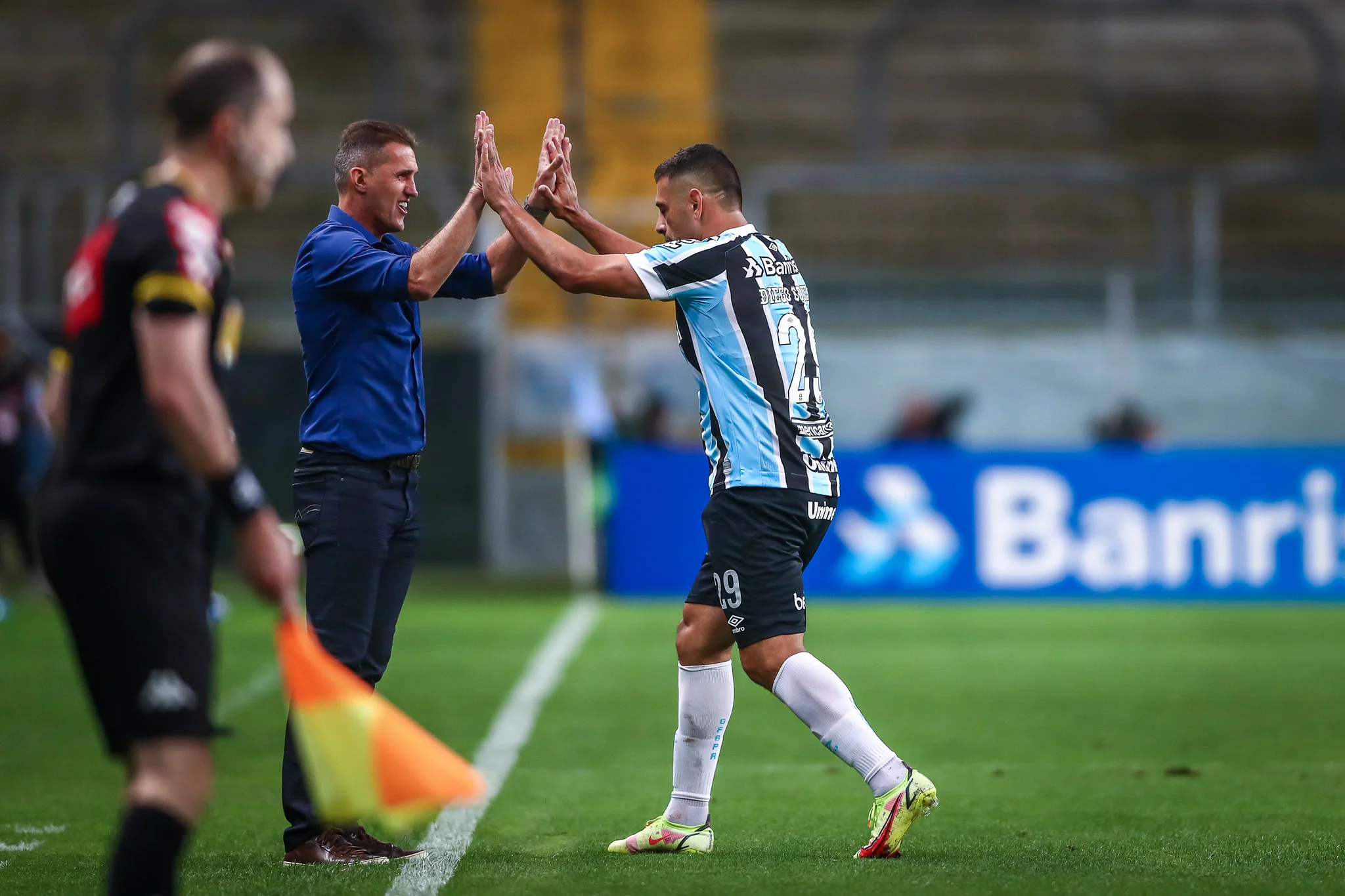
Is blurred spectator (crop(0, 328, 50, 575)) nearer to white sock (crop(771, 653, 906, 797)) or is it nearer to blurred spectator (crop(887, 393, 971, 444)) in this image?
blurred spectator (crop(887, 393, 971, 444))

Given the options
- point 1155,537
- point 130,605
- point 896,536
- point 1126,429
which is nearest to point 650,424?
point 896,536

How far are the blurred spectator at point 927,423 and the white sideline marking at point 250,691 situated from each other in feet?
24.3

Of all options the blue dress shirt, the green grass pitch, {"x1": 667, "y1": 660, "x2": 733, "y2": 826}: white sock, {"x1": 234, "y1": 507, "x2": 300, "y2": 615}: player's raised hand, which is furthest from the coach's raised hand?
{"x1": 234, "y1": 507, "x2": 300, "y2": 615}: player's raised hand

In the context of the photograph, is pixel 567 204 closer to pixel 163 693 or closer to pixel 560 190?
pixel 560 190

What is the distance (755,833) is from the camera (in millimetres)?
5344

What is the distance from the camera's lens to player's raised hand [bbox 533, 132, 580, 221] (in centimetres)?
515

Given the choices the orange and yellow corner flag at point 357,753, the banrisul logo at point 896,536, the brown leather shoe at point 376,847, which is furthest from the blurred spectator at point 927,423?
the orange and yellow corner flag at point 357,753

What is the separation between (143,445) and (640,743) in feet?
14.4

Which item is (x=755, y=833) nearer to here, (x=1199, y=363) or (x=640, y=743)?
(x=640, y=743)

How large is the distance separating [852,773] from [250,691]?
3800mm

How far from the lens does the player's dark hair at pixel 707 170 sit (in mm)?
5023

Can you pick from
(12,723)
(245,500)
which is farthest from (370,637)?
(12,723)

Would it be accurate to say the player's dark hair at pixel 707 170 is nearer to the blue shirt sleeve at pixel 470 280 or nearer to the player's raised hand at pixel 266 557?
the blue shirt sleeve at pixel 470 280

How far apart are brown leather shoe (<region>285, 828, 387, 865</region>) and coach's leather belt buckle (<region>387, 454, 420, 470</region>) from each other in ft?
3.61
